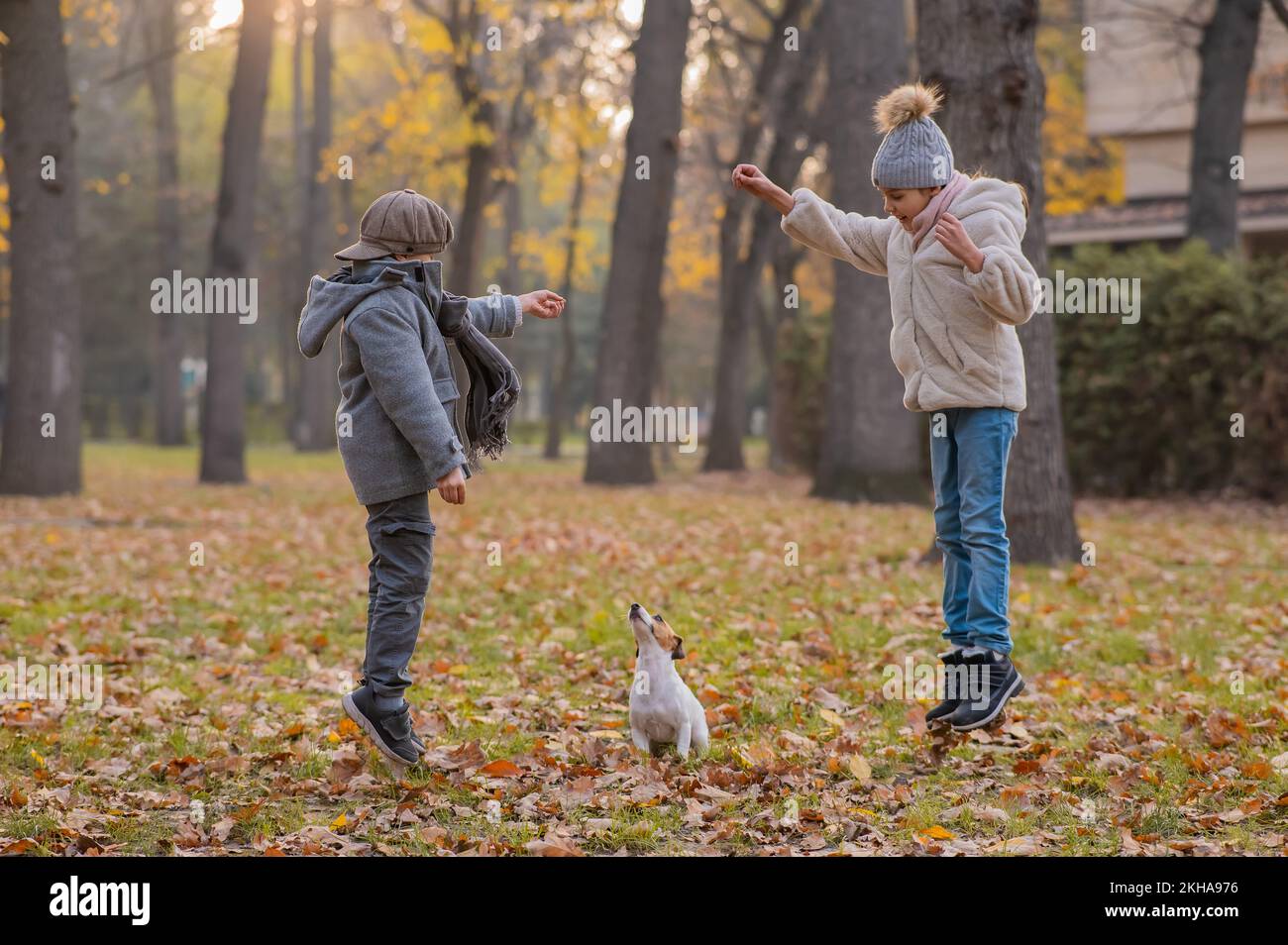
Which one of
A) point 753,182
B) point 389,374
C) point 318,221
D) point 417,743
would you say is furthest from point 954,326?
point 318,221

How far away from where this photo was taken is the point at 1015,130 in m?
8.63

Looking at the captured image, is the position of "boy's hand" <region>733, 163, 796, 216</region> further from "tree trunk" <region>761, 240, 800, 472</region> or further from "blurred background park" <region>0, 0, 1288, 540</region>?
"tree trunk" <region>761, 240, 800, 472</region>

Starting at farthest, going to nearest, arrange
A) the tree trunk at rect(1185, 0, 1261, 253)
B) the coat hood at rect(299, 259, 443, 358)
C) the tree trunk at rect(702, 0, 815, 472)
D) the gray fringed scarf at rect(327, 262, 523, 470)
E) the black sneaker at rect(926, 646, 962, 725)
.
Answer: the tree trunk at rect(702, 0, 815, 472)
the tree trunk at rect(1185, 0, 1261, 253)
the black sneaker at rect(926, 646, 962, 725)
the gray fringed scarf at rect(327, 262, 523, 470)
the coat hood at rect(299, 259, 443, 358)

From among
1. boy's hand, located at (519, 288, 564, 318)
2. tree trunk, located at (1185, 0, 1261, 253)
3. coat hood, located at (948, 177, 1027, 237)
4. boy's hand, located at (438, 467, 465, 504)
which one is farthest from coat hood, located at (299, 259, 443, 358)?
tree trunk, located at (1185, 0, 1261, 253)

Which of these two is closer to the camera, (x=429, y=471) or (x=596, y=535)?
(x=429, y=471)

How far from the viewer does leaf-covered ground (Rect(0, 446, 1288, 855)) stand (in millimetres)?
4043

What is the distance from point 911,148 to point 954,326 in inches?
26.6

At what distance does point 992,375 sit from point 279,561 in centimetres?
678

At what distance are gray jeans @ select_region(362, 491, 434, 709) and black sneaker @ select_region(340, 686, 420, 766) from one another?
0.03 m

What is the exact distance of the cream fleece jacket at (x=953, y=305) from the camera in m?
4.73

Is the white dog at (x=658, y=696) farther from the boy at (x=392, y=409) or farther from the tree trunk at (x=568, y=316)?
the tree trunk at (x=568, y=316)

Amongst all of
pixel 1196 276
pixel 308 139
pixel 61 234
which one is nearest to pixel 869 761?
pixel 1196 276
